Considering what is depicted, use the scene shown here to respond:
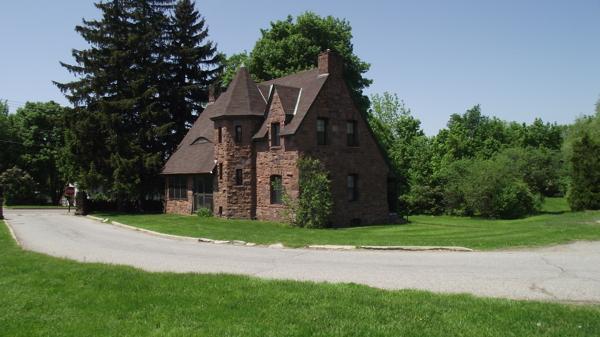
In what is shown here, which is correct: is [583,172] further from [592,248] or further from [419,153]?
[592,248]

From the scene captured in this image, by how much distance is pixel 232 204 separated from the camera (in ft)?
101

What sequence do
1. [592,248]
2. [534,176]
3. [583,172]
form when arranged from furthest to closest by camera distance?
1. [534,176]
2. [583,172]
3. [592,248]

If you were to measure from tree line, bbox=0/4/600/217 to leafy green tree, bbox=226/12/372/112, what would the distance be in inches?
3.8

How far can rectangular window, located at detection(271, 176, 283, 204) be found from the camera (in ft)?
94.9

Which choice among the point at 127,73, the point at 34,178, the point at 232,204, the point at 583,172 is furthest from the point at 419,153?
the point at 34,178

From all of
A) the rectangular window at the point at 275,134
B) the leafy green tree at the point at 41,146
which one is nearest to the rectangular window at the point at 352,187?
the rectangular window at the point at 275,134

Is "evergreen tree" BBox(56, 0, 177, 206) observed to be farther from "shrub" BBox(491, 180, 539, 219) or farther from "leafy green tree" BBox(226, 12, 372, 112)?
"shrub" BBox(491, 180, 539, 219)

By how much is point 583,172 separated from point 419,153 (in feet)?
50.0

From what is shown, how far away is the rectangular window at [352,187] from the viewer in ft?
98.6

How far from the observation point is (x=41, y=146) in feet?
210

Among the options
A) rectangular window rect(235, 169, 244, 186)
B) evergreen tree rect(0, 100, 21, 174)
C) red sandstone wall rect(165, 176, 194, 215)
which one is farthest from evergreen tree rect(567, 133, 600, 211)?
evergreen tree rect(0, 100, 21, 174)

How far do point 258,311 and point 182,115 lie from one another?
41.3 meters

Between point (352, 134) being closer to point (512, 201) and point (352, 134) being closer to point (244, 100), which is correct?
point (244, 100)

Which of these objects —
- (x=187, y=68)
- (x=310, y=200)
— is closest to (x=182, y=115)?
(x=187, y=68)
